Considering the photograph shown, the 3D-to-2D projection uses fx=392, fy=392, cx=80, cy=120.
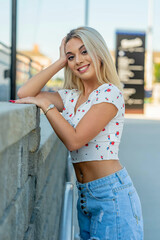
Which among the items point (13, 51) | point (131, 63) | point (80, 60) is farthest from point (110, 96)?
point (131, 63)

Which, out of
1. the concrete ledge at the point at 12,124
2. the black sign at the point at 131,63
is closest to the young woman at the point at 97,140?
the concrete ledge at the point at 12,124

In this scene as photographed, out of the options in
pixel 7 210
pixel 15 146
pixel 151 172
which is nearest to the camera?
pixel 7 210

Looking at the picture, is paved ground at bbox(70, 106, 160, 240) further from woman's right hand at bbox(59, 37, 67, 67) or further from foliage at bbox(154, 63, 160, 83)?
foliage at bbox(154, 63, 160, 83)

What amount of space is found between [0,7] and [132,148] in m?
4.20

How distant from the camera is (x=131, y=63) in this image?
51.7ft

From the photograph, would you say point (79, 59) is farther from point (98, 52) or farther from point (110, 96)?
point (110, 96)

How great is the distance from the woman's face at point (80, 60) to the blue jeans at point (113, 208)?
57cm

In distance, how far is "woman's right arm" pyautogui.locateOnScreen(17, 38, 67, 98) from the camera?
90.9 inches

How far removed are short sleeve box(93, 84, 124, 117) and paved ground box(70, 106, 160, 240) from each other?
75 centimetres

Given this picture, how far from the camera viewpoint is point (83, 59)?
7.09 feet

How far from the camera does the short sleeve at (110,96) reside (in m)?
1.98

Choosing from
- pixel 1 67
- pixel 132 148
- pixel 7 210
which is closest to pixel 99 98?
pixel 7 210

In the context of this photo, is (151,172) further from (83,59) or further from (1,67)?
(83,59)

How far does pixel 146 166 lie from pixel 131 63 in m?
9.95
